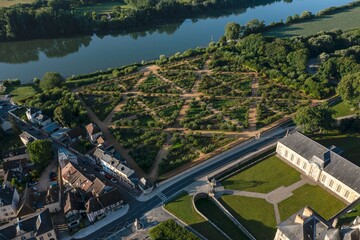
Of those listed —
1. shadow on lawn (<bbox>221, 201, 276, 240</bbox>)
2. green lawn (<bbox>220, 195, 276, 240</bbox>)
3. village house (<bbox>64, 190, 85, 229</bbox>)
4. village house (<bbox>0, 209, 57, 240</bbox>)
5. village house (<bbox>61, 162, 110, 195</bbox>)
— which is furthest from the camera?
village house (<bbox>61, 162, 110, 195</bbox>)

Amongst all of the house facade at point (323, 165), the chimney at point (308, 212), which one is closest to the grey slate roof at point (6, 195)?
the chimney at point (308, 212)

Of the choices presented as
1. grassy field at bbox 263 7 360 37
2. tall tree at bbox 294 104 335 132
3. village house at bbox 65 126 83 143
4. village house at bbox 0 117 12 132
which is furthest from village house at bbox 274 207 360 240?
grassy field at bbox 263 7 360 37

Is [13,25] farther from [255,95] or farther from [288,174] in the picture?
[288,174]

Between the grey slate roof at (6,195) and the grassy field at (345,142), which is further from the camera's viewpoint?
the grassy field at (345,142)

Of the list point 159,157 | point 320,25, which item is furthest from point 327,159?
point 320,25

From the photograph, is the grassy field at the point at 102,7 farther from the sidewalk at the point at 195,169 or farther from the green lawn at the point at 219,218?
the green lawn at the point at 219,218

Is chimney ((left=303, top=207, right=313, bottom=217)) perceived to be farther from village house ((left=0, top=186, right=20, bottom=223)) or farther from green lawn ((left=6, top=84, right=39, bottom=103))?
green lawn ((left=6, top=84, right=39, bottom=103))
